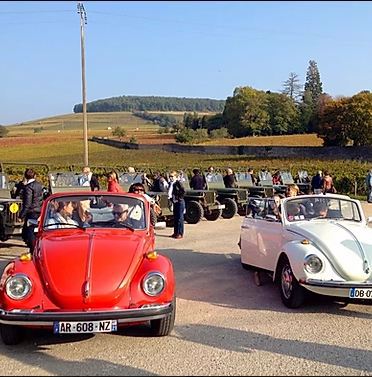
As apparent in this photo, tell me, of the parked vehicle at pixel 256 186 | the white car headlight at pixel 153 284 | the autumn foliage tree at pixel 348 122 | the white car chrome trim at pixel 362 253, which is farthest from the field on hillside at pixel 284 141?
the white car headlight at pixel 153 284

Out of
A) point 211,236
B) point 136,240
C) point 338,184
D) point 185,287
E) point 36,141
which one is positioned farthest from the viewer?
point 36,141

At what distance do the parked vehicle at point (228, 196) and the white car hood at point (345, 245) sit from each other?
12.3 m

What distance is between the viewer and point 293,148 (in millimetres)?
62500

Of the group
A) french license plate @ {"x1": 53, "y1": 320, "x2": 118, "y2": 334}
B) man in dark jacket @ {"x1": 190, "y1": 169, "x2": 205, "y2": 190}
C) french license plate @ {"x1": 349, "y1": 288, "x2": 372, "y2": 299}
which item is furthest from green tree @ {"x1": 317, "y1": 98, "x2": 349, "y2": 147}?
french license plate @ {"x1": 53, "y1": 320, "x2": 118, "y2": 334}

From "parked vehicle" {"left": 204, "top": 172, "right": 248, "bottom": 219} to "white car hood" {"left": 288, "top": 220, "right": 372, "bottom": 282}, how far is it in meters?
12.3

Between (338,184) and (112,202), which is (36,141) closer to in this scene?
(338,184)

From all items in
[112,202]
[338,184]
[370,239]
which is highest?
[112,202]

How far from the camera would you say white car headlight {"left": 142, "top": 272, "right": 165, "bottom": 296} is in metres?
6.05

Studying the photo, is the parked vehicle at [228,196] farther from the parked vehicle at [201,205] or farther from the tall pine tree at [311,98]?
the tall pine tree at [311,98]

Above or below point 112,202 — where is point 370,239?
below

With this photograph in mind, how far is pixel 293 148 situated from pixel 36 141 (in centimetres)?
2502

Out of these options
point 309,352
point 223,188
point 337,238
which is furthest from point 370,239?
point 223,188

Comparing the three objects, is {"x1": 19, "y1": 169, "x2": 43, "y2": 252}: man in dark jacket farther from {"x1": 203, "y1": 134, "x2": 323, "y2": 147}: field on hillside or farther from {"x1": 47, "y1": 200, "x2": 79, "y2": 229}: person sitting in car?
{"x1": 203, "y1": 134, "x2": 323, "y2": 147}: field on hillside

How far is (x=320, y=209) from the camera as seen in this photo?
9047 mm
